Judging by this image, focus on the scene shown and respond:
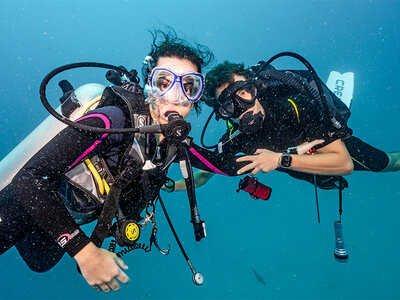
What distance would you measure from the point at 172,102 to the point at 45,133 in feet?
5.89

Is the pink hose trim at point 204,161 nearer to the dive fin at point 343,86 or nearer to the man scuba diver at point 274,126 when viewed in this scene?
the man scuba diver at point 274,126

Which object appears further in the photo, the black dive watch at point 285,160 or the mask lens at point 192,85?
the black dive watch at point 285,160

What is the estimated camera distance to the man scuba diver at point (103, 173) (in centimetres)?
169

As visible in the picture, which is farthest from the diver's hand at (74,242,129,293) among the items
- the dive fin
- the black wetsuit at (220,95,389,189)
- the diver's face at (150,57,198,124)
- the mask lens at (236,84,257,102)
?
the dive fin

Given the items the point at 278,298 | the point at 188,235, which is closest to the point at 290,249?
the point at 278,298

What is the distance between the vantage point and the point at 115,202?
2.13 meters

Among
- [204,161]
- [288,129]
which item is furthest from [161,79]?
[288,129]

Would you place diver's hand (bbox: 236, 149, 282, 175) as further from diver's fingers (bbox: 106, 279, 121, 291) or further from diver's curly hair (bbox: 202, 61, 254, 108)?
diver's fingers (bbox: 106, 279, 121, 291)

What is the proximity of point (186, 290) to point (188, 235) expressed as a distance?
8.13 metres

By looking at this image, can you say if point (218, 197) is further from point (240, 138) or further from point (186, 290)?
point (240, 138)

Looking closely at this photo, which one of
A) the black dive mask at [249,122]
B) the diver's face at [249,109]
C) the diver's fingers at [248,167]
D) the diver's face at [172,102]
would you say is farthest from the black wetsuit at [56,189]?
the diver's face at [249,109]

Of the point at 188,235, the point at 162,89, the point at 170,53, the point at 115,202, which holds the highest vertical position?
the point at 170,53

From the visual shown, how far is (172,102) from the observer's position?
2.39 meters

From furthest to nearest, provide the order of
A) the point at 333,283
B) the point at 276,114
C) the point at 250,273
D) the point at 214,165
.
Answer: the point at 250,273 → the point at 333,283 → the point at 276,114 → the point at 214,165
